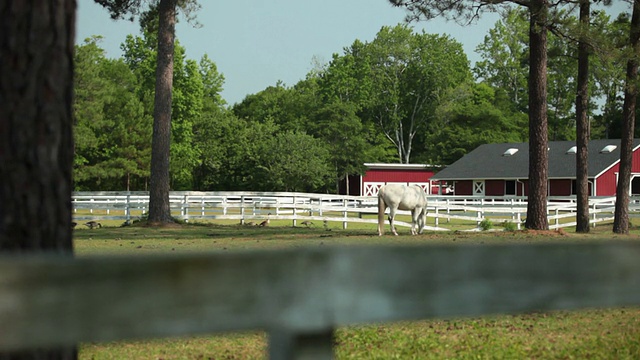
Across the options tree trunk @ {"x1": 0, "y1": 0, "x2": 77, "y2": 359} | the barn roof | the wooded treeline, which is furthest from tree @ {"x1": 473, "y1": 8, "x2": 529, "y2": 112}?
tree trunk @ {"x1": 0, "y1": 0, "x2": 77, "y2": 359}

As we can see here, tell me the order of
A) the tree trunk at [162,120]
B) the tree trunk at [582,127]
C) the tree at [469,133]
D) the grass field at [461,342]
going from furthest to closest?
1. the tree at [469,133]
2. the tree trunk at [162,120]
3. the tree trunk at [582,127]
4. the grass field at [461,342]

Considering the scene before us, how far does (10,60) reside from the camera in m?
2.69

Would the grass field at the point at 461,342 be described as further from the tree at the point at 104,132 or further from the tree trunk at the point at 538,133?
the tree at the point at 104,132

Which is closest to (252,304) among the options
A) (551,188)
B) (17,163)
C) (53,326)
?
(53,326)

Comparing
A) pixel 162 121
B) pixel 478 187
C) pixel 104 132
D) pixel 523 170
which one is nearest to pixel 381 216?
pixel 162 121

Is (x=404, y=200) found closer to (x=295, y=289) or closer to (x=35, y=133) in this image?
(x=35, y=133)

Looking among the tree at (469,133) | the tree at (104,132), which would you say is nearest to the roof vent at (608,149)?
the tree at (469,133)

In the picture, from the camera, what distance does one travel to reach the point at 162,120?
85.5 feet

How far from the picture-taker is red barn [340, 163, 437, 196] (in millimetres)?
72000

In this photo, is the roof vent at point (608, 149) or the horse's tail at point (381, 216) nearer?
the horse's tail at point (381, 216)

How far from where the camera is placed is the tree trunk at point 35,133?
8.70ft

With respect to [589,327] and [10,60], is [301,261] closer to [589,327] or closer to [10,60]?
[10,60]

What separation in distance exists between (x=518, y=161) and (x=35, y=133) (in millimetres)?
60215

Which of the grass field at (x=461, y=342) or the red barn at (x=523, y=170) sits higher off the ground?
the red barn at (x=523, y=170)
